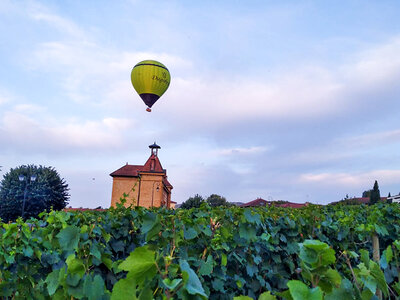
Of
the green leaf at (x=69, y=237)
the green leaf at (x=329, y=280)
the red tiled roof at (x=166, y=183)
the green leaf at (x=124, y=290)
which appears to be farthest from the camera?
the red tiled roof at (x=166, y=183)

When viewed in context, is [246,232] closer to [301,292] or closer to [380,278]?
[380,278]

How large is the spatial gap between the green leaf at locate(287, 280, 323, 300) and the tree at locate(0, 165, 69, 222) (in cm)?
3662

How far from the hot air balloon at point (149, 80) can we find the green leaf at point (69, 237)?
1546cm

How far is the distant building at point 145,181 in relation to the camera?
36.7 metres

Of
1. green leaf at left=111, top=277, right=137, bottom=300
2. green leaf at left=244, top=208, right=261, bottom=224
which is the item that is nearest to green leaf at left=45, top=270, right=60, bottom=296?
green leaf at left=111, top=277, right=137, bottom=300

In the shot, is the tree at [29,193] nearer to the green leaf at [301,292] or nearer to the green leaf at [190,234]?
the green leaf at [190,234]

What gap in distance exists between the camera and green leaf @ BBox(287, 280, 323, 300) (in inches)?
30.0

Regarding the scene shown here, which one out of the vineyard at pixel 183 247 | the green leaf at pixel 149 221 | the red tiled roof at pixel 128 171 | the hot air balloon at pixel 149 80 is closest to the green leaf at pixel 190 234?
the vineyard at pixel 183 247

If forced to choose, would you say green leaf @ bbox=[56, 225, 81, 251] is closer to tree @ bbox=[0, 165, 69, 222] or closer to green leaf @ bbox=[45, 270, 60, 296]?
green leaf @ bbox=[45, 270, 60, 296]

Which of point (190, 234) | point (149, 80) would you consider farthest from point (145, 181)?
point (190, 234)

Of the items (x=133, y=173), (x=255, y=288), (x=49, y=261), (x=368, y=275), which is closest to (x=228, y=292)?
(x=255, y=288)

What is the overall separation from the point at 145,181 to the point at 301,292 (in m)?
37.5

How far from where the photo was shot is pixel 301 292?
776mm

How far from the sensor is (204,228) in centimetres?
285
